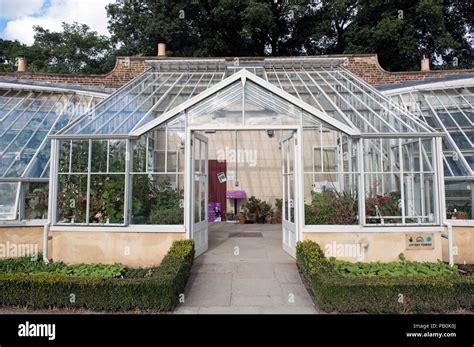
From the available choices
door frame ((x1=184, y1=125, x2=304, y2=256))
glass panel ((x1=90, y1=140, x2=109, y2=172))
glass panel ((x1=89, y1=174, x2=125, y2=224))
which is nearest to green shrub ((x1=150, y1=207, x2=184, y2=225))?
door frame ((x1=184, y1=125, x2=304, y2=256))

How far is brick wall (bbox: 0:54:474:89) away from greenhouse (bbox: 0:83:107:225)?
115 inches

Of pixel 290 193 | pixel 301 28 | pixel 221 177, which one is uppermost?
pixel 301 28

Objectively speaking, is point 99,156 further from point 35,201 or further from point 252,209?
point 252,209

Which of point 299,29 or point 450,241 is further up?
point 299,29

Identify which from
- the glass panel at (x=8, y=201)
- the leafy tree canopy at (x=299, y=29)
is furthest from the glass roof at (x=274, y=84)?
the leafy tree canopy at (x=299, y=29)

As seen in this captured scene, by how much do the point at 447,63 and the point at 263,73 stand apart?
675 inches

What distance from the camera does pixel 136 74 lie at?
51.7ft

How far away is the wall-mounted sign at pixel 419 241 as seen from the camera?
7.62 meters

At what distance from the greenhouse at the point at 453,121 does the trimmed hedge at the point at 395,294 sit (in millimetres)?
3391

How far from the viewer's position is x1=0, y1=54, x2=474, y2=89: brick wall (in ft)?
50.5

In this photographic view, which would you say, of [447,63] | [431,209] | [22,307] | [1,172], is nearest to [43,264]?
[22,307]

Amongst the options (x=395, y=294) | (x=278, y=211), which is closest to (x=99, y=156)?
(x=395, y=294)

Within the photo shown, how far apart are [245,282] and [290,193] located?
288 cm

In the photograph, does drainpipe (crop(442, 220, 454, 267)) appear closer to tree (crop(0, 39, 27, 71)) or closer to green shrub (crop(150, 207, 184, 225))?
green shrub (crop(150, 207, 184, 225))
